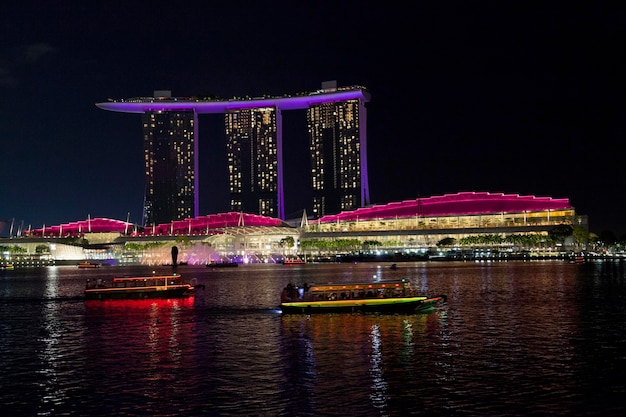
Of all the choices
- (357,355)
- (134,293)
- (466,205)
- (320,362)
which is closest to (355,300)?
(357,355)

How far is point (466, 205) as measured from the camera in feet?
579

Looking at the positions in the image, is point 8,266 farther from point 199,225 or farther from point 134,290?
point 134,290

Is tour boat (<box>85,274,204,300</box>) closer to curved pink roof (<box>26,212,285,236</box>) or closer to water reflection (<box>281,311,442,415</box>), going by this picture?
water reflection (<box>281,311,442,415</box>)

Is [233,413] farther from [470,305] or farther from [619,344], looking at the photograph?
[470,305]

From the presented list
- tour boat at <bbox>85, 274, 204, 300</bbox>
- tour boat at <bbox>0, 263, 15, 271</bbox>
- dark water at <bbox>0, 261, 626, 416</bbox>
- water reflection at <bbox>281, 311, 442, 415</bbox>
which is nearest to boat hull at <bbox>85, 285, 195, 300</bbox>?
tour boat at <bbox>85, 274, 204, 300</bbox>

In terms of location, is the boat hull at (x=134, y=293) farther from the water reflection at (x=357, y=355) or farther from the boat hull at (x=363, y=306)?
the water reflection at (x=357, y=355)

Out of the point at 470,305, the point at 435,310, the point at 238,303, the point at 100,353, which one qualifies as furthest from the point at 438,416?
the point at 238,303

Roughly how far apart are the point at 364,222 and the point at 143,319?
141784mm

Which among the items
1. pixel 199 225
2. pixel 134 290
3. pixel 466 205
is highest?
pixel 466 205

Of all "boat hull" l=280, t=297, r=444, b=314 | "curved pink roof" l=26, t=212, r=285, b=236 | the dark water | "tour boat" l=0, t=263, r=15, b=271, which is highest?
"curved pink roof" l=26, t=212, r=285, b=236

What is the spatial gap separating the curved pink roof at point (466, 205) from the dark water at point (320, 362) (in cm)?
12105

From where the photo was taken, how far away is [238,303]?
57594 mm

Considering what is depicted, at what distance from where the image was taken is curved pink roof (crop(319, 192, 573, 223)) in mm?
170625

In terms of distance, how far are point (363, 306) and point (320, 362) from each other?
58.9 ft
